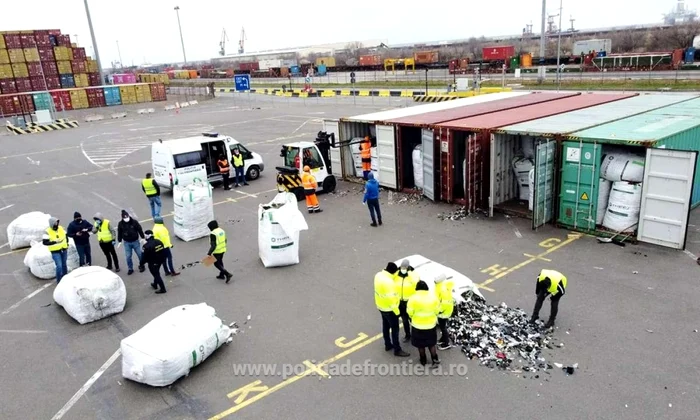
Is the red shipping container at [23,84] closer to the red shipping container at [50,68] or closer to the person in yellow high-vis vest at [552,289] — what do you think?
the red shipping container at [50,68]

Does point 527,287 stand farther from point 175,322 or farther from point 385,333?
point 175,322

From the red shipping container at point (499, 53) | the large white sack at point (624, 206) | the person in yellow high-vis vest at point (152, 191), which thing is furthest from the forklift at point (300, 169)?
the red shipping container at point (499, 53)

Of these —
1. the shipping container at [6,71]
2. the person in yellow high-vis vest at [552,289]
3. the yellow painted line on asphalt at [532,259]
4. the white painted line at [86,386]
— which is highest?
the shipping container at [6,71]

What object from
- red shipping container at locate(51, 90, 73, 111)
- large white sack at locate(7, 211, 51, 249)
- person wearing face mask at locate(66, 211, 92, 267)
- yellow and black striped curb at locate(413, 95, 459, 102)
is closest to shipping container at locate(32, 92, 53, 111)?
red shipping container at locate(51, 90, 73, 111)

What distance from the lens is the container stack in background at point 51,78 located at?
50531mm

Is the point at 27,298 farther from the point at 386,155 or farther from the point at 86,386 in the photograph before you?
the point at 386,155

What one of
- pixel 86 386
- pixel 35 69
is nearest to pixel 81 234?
pixel 86 386

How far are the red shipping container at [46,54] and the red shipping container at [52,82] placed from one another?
2054 millimetres

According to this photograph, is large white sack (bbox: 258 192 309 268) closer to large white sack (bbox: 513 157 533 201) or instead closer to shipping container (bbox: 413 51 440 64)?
large white sack (bbox: 513 157 533 201)

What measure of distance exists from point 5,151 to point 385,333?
32.6 meters

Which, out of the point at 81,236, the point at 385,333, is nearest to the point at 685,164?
the point at 385,333

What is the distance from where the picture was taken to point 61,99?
51000 millimetres

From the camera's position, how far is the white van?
1694 cm

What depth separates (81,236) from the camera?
37.2 ft
